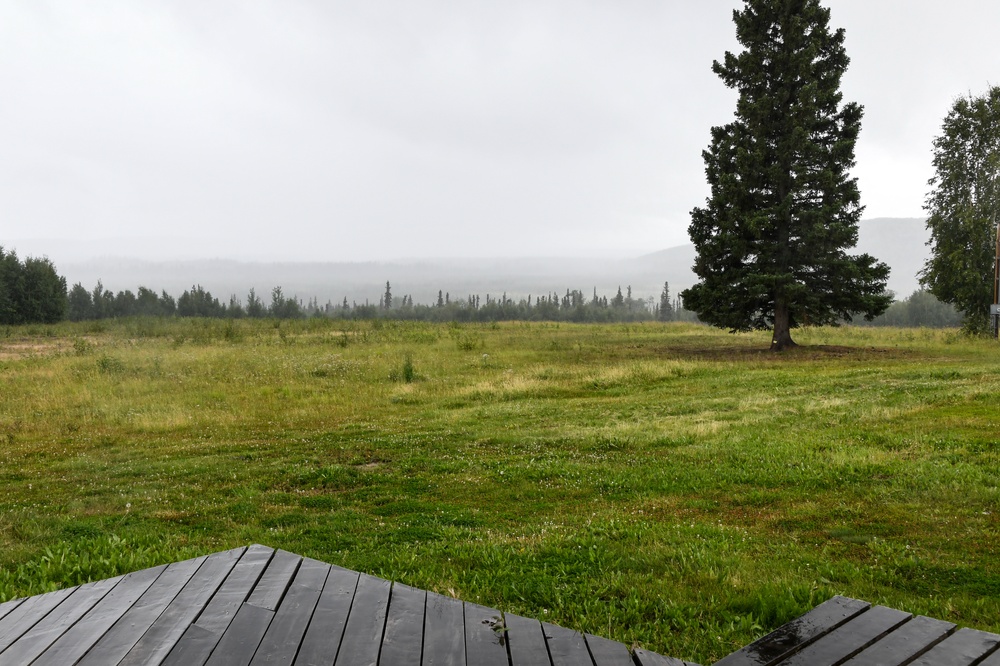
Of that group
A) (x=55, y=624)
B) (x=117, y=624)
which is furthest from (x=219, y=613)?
(x=55, y=624)

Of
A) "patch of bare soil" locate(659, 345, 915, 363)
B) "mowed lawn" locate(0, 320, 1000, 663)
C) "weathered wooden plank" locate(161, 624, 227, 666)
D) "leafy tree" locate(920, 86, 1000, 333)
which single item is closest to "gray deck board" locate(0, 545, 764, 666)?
"weathered wooden plank" locate(161, 624, 227, 666)

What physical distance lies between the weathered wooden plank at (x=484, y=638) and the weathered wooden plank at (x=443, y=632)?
0.04 metres

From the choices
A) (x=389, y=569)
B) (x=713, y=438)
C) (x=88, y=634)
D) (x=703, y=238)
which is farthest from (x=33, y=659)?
(x=703, y=238)

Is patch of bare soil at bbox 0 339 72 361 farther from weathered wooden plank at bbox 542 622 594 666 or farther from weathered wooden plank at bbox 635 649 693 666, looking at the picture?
weathered wooden plank at bbox 635 649 693 666

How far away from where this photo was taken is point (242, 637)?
3314 millimetres

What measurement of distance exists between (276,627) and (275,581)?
2.21ft

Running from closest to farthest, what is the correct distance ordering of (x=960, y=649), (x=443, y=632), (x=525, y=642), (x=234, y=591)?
1. (x=960, y=649)
2. (x=525, y=642)
3. (x=443, y=632)
4. (x=234, y=591)

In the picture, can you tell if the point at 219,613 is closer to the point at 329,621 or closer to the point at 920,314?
the point at 329,621

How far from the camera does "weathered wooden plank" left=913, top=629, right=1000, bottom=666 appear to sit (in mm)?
2967

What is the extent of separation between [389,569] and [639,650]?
9.84 ft

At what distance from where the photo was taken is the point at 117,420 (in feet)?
48.6

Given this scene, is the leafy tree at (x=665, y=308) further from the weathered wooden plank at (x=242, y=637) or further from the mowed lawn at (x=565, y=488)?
the weathered wooden plank at (x=242, y=637)

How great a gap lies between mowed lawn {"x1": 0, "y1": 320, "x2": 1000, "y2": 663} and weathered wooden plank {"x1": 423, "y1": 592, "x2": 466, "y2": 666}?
134 cm

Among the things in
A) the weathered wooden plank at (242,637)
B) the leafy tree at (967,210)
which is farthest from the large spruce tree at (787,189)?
the weathered wooden plank at (242,637)
